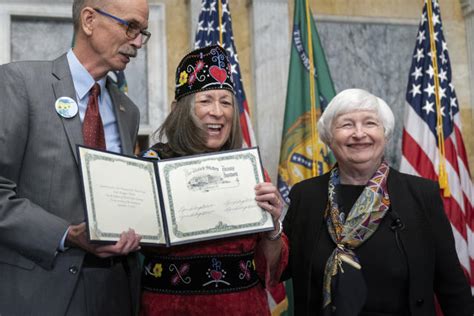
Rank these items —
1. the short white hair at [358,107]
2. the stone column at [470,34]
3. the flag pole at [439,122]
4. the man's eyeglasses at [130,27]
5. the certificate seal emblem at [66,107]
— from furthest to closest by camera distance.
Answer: the stone column at [470,34], the flag pole at [439,122], the short white hair at [358,107], the man's eyeglasses at [130,27], the certificate seal emblem at [66,107]

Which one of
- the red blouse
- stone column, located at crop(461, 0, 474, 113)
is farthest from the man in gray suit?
stone column, located at crop(461, 0, 474, 113)

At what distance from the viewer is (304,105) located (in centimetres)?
528

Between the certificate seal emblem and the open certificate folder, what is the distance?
211 millimetres

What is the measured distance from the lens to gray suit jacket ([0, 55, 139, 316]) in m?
2.00

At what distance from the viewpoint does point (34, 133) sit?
2.10 meters

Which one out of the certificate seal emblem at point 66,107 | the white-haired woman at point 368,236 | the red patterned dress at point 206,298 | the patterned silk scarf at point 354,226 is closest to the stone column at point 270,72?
the white-haired woman at point 368,236

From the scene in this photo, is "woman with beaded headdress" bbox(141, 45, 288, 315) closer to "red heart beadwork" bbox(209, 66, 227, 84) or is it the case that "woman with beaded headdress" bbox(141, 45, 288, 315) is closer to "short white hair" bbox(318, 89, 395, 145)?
"red heart beadwork" bbox(209, 66, 227, 84)

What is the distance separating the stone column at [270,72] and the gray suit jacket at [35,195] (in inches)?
141

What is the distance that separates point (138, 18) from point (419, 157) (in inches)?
138

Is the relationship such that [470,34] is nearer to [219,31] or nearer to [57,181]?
[219,31]

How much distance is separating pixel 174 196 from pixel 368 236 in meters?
0.94

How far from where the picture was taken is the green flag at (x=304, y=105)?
512 centimetres

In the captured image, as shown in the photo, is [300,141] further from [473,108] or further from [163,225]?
[163,225]

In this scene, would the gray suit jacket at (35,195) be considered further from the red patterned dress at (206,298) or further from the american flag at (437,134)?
the american flag at (437,134)
